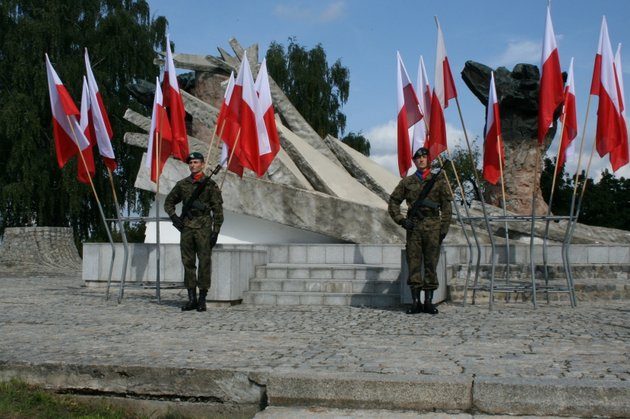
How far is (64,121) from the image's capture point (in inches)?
353

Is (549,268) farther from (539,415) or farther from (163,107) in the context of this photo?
(539,415)

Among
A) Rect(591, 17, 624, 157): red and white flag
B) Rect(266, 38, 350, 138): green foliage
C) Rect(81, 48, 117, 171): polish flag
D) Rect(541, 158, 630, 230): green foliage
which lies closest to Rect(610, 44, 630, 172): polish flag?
Rect(591, 17, 624, 157): red and white flag

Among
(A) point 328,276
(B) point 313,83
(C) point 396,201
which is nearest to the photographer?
(C) point 396,201

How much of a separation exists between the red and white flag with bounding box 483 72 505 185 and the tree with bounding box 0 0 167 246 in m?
16.6

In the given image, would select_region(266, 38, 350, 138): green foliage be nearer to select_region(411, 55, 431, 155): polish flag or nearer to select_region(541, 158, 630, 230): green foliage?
select_region(541, 158, 630, 230): green foliage

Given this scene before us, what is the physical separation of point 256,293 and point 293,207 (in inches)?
95.2

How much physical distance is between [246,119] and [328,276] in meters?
2.20

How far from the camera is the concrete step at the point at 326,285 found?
898 centimetres

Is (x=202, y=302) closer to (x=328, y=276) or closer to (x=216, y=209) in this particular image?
(x=216, y=209)

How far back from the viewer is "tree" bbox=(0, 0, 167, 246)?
73.9 feet

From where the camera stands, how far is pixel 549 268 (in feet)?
32.7

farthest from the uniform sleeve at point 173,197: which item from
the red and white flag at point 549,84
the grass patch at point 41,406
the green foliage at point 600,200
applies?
the green foliage at point 600,200

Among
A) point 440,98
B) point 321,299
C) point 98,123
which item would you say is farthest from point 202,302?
point 440,98

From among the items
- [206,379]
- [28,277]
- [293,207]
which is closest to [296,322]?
[206,379]
